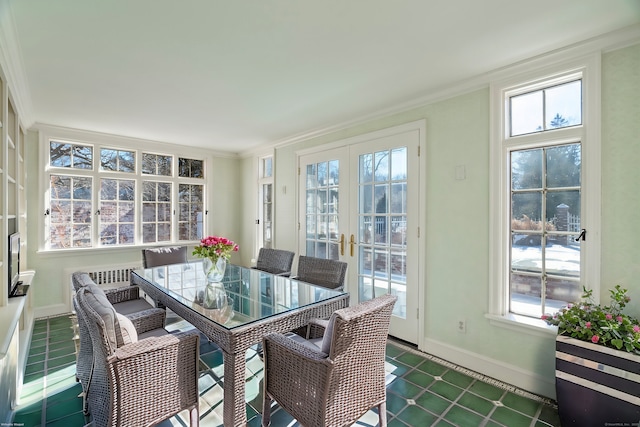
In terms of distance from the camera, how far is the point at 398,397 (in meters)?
2.23

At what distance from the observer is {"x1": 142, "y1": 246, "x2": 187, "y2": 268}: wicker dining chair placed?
3.58m

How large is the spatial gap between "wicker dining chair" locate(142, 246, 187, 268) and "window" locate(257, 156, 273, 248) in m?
1.54

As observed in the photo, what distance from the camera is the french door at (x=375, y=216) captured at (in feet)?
10.1

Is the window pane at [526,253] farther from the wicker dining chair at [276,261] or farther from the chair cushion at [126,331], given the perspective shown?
the chair cushion at [126,331]

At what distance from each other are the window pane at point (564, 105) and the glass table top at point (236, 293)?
204cm

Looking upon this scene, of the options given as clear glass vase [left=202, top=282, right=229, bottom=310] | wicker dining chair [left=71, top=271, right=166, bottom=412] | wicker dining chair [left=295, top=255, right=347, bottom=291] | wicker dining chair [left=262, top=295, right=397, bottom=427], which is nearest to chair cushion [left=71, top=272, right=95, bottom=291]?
wicker dining chair [left=71, top=271, right=166, bottom=412]

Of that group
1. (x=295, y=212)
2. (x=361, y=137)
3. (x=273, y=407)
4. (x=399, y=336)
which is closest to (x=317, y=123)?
(x=361, y=137)

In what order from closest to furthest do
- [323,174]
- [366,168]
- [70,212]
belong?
[366,168] < [323,174] < [70,212]

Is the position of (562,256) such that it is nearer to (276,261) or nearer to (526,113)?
(526,113)

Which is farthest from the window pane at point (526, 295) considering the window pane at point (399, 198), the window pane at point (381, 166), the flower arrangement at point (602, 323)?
the window pane at point (381, 166)

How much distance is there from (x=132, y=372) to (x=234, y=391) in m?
0.52

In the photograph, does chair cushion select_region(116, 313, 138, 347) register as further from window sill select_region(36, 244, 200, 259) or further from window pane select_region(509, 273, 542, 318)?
window sill select_region(36, 244, 200, 259)

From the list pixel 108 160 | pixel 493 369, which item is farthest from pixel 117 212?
pixel 493 369

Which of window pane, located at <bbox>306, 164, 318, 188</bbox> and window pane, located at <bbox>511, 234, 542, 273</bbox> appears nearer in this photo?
window pane, located at <bbox>511, 234, 542, 273</bbox>
